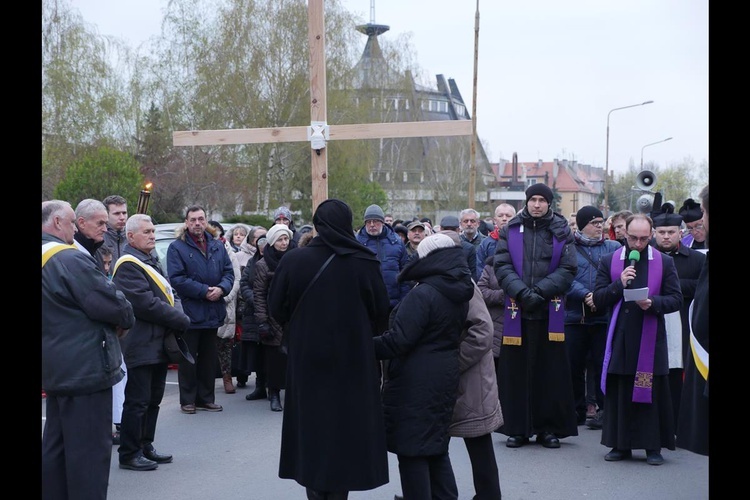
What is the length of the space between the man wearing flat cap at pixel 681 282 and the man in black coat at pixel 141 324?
172 inches

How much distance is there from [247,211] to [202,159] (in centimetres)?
583

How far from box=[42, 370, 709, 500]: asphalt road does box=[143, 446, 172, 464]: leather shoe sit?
0.07 m

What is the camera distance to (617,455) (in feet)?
25.1

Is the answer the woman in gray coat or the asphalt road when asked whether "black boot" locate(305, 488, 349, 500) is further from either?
the asphalt road

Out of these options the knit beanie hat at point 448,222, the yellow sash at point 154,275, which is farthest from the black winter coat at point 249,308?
the yellow sash at point 154,275

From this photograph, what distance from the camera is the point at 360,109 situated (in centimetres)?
3984

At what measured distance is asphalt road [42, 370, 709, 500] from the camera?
6656 millimetres

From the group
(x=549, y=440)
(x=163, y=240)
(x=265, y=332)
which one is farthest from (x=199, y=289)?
(x=163, y=240)

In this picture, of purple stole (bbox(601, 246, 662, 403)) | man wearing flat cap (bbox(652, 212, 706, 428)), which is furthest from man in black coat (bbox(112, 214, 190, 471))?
man wearing flat cap (bbox(652, 212, 706, 428))

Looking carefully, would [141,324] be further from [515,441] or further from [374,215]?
[374,215]

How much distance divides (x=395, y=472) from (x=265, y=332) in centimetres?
309

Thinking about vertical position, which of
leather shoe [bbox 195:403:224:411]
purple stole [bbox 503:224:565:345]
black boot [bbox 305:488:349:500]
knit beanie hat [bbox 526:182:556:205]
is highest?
knit beanie hat [bbox 526:182:556:205]
